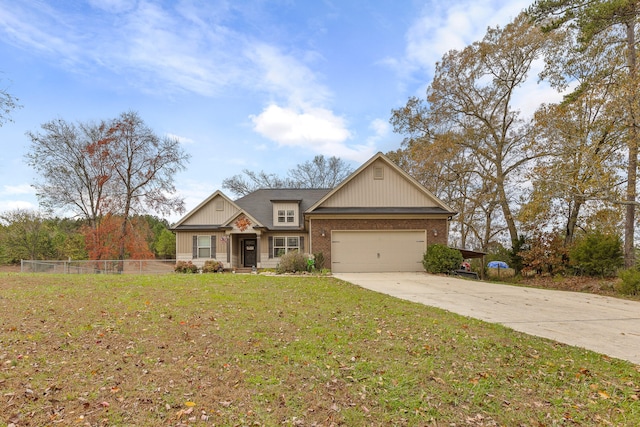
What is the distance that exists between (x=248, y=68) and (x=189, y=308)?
1040cm

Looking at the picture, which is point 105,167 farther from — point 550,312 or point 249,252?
point 550,312

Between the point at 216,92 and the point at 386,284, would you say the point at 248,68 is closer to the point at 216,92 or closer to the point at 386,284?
the point at 216,92

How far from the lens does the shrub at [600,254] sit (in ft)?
46.7

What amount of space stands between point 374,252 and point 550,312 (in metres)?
9.88

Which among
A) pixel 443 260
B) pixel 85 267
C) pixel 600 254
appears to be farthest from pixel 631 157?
pixel 85 267

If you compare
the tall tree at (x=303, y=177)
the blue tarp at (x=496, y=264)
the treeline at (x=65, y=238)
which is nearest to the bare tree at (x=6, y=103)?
the treeline at (x=65, y=238)

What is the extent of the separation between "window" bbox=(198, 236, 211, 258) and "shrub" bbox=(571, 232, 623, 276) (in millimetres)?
18201

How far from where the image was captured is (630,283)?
36.2ft

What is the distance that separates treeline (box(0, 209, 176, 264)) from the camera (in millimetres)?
26797

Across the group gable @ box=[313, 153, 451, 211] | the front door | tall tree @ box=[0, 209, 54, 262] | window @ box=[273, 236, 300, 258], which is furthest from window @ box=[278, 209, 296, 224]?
tall tree @ box=[0, 209, 54, 262]

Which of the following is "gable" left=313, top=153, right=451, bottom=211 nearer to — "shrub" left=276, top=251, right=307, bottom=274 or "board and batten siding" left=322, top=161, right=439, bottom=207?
"board and batten siding" left=322, top=161, right=439, bottom=207

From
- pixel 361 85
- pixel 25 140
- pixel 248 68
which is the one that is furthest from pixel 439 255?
pixel 25 140

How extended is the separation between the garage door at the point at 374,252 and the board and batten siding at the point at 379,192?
151 cm

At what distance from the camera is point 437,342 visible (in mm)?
5117
